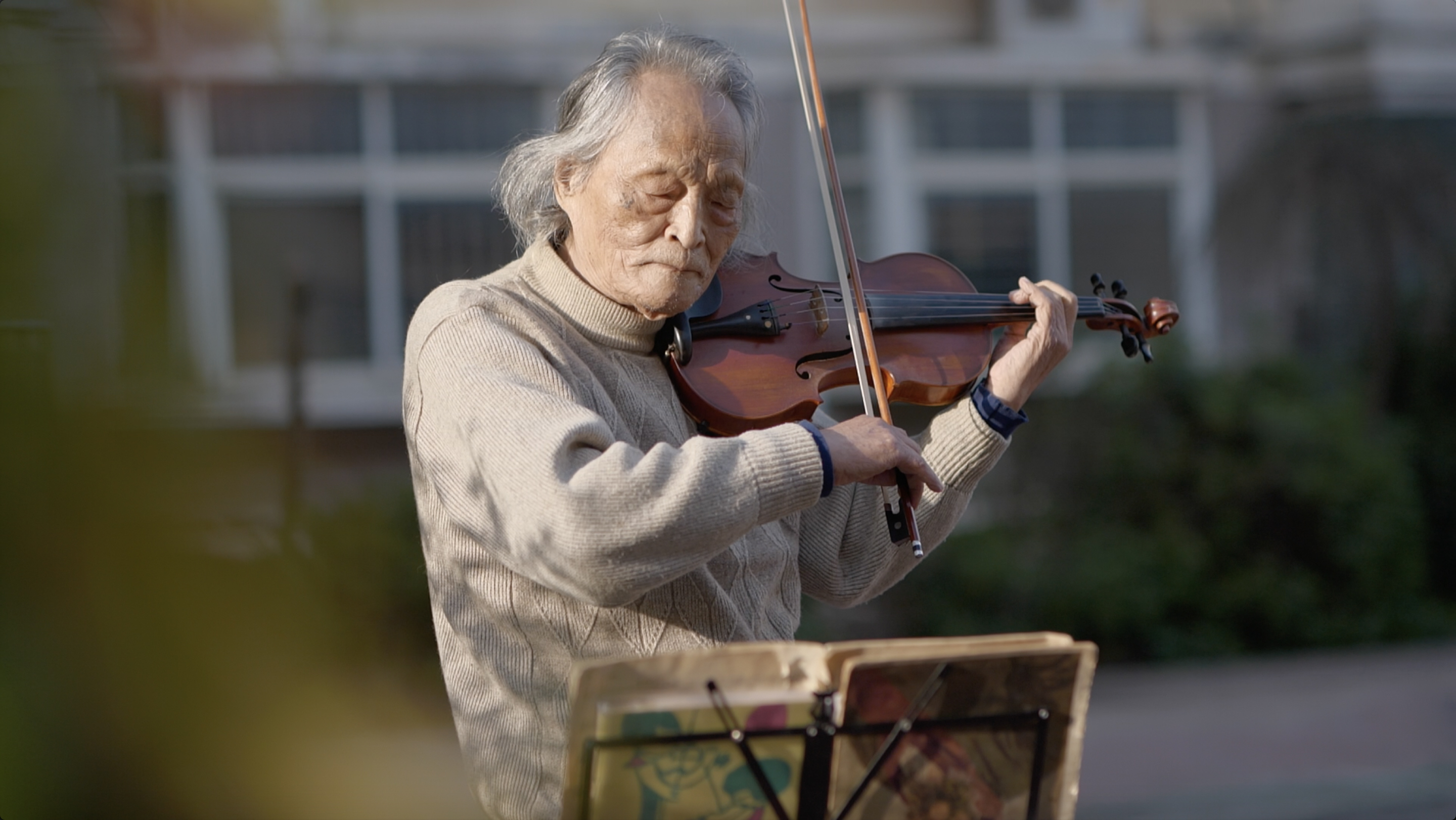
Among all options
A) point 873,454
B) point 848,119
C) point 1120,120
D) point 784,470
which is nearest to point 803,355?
point 873,454

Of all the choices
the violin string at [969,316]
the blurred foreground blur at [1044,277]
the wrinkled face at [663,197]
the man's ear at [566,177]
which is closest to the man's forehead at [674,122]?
the wrinkled face at [663,197]

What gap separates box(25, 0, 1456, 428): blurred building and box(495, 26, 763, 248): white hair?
3241mm

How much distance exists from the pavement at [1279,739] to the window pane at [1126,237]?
2158mm

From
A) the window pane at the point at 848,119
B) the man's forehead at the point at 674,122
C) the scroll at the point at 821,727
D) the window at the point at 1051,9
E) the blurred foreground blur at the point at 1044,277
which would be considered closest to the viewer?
the scroll at the point at 821,727

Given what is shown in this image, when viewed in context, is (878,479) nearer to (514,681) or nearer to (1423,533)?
(514,681)

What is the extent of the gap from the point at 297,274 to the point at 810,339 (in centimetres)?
428

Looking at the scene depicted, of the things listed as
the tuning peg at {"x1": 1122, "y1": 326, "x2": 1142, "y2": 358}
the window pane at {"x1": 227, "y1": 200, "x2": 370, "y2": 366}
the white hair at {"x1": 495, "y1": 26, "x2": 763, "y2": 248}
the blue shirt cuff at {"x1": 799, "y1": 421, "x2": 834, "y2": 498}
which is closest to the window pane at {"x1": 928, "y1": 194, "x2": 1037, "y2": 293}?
the window pane at {"x1": 227, "y1": 200, "x2": 370, "y2": 366}

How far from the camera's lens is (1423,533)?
6953 mm

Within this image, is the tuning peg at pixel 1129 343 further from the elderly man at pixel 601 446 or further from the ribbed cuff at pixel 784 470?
the ribbed cuff at pixel 784 470

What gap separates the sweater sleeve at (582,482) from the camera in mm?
1574

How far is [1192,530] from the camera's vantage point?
21.3 ft

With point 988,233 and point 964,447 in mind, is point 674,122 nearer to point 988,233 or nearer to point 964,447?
point 964,447

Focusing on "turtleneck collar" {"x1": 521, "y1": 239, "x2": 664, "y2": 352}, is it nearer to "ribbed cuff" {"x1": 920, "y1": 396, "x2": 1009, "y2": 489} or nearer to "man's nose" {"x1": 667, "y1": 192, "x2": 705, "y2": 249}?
"man's nose" {"x1": 667, "y1": 192, "x2": 705, "y2": 249}

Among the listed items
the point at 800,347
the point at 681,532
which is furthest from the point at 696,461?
the point at 800,347
